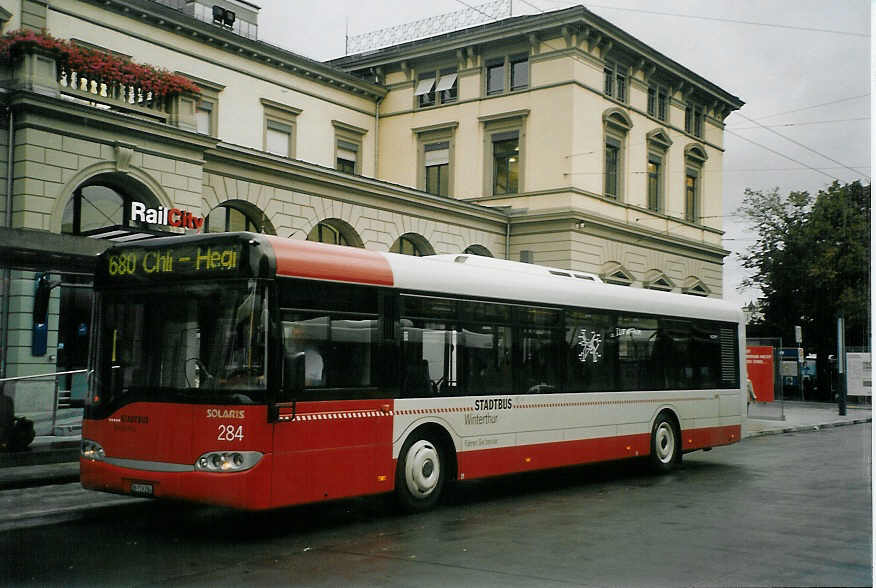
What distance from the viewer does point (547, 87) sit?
95.8 feet

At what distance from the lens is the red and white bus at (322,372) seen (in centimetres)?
880

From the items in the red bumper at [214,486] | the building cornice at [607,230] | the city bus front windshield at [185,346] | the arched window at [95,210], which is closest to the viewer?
the red bumper at [214,486]

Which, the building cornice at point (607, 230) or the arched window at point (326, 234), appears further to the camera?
the building cornice at point (607, 230)

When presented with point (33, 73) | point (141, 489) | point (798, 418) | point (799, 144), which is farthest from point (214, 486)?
point (798, 418)

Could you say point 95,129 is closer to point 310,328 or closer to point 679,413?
point 310,328

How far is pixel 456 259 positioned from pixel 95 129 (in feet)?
29.5

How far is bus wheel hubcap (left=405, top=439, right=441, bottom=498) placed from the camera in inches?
413

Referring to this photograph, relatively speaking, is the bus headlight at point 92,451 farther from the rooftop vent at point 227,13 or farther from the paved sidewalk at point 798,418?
Result: the paved sidewalk at point 798,418

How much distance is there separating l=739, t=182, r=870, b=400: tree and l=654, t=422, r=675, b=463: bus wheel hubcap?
3279mm

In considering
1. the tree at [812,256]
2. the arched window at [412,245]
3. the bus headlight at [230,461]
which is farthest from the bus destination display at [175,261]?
the arched window at [412,245]

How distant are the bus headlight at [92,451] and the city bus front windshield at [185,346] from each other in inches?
16.2

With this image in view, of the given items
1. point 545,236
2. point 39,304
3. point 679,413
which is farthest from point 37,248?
point 545,236

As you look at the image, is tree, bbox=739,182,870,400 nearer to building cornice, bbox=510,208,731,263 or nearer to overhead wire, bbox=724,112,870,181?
overhead wire, bbox=724,112,870,181

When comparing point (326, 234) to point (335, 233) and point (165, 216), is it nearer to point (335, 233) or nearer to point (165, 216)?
point (335, 233)
